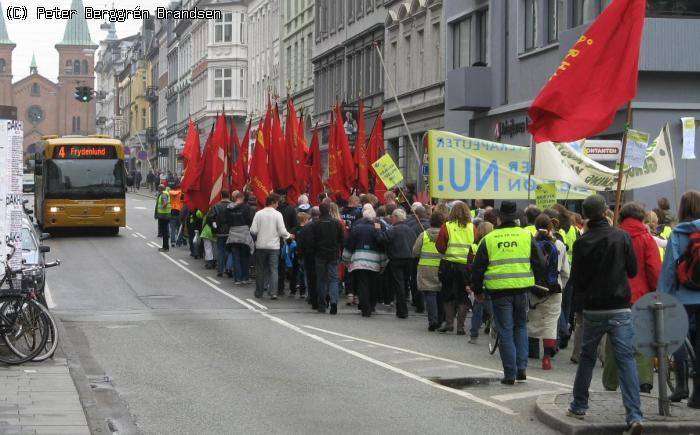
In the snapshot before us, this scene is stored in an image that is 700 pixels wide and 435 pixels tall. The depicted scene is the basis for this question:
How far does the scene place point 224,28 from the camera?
88562 mm

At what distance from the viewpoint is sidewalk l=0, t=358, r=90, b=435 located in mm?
9922

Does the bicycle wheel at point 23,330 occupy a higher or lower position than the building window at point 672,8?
lower

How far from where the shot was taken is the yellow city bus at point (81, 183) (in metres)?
40.0

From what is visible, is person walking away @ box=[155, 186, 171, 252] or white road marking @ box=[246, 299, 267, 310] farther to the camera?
person walking away @ box=[155, 186, 171, 252]

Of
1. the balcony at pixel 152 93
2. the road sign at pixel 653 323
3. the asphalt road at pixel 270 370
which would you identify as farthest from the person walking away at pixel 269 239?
the balcony at pixel 152 93

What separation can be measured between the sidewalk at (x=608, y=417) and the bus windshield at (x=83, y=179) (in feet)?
98.7

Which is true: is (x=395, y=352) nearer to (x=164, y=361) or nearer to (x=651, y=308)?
(x=164, y=361)

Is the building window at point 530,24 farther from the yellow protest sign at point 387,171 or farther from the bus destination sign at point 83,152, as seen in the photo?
the bus destination sign at point 83,152

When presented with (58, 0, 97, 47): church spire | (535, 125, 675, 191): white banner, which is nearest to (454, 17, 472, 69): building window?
(535, 125, 675, 191): white banner

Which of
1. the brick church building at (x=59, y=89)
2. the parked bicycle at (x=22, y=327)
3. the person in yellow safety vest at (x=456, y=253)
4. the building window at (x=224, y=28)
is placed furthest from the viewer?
the brick church building at (x=59, y=89)

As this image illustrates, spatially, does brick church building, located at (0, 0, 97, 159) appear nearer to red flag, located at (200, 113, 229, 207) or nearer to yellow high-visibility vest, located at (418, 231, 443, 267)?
red flag, located at (200, 113, 229, 207)

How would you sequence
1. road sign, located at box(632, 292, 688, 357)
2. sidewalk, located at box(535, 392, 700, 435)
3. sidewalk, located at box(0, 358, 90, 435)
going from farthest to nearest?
1. road sign, located at box(632, 292, 688, 357)
2. sidewalk, located at box(535, 392, 700, 435)
3. sidewalk, located at box(0, 358, 90, 435)

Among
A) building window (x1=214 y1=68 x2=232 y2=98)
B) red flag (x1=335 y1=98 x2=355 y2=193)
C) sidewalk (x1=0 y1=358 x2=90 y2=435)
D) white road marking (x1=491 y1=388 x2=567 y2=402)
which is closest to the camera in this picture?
sidewalk (x1=0 y1=358 x2=90 y2=435)

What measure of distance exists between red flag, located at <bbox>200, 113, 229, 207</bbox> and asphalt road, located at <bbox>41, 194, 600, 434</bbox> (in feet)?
17.6
